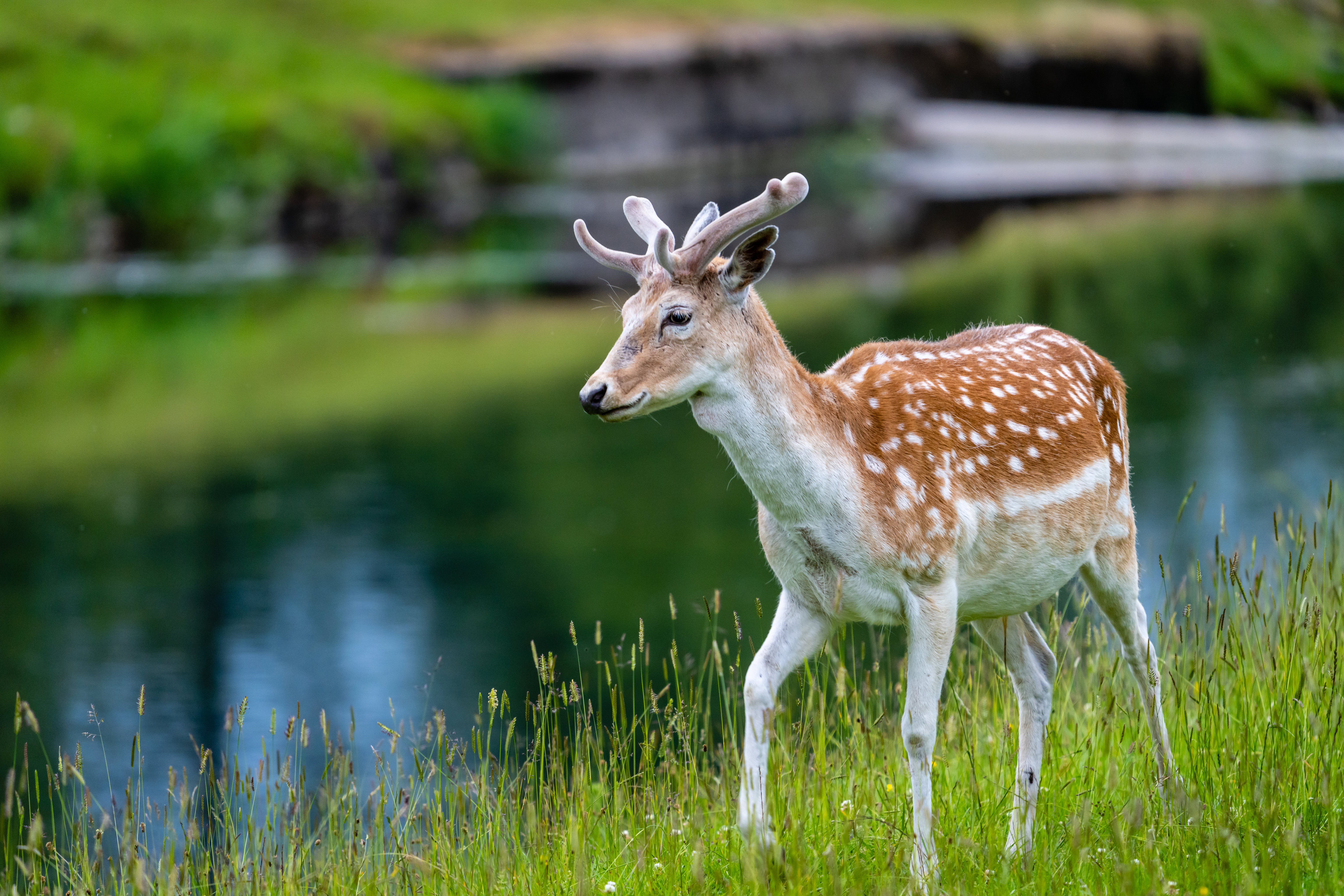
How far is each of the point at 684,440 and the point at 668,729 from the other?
14.7 metres

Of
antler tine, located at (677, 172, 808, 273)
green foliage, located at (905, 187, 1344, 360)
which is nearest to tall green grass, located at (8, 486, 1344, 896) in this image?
antler tine, located at (677, 172, 808, 273)

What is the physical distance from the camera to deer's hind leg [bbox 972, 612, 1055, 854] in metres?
5.00

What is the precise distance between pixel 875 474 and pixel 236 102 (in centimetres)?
3828

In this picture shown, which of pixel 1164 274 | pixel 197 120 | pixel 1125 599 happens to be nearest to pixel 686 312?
pixel 1125 599

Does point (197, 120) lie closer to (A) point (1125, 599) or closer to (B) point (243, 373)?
(B) point (243, 373)

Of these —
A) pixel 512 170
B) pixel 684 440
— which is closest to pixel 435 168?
pixel 512 170

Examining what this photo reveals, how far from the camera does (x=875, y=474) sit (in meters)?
4.77

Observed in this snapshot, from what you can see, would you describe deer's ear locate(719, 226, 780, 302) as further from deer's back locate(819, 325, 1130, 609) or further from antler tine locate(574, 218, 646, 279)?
deer's back locate(819, 325, 1130, 609)

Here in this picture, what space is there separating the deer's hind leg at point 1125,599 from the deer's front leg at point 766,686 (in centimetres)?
115

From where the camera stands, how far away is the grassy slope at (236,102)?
34.1 meters

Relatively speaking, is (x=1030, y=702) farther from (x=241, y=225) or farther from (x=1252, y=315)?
(x=241, y=225)

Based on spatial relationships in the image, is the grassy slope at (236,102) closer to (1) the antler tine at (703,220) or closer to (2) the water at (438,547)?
→ (2) the water at (438,547)

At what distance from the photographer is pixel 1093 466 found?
520 cm

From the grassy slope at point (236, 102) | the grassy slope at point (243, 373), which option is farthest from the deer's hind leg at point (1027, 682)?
the grassy slope at point (236, 102)
